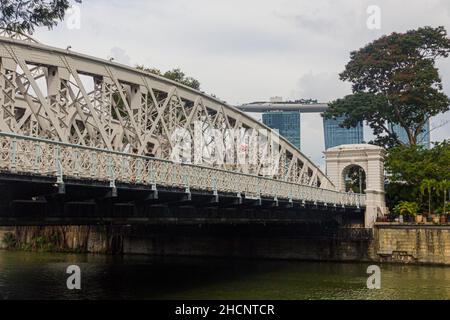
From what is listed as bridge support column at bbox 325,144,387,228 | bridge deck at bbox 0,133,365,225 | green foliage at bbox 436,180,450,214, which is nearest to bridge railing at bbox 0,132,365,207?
bridge deck at bbox 0,133,365,225

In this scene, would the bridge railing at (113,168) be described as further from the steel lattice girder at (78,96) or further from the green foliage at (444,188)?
the green foliage at (444,188)

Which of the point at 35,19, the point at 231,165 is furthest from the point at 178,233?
the point at 35,19

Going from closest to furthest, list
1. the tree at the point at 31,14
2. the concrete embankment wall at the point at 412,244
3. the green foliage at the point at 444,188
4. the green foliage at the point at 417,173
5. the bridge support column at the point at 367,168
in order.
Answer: the tree at the point at 31,14 → the concrete embankment wall at the point at 412,244 → the green foliage at the point at 444,188 → the green foliage at the point at 417,173 → the bridge support column at the point at 367,168

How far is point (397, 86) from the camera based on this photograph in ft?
240

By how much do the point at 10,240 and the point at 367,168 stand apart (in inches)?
1749

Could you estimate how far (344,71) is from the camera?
256ft

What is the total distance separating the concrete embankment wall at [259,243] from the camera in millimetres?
52062

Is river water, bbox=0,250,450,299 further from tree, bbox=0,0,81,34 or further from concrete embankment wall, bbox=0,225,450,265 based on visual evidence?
tree, bbox=0,0,81,34

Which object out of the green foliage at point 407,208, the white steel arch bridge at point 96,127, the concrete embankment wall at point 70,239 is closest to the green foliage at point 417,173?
the green foliage at point 407,208

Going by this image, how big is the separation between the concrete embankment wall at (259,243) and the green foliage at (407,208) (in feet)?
12.8

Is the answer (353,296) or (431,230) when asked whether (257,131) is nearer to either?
(431,230)

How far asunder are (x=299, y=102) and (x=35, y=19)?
159m

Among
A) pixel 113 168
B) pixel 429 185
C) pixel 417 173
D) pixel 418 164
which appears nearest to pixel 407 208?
pixel 429 185

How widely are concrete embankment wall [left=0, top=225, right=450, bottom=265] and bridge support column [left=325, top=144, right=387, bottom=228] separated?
3.52 metres
